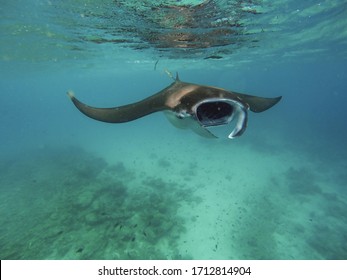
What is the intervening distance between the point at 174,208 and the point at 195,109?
9.54 meters

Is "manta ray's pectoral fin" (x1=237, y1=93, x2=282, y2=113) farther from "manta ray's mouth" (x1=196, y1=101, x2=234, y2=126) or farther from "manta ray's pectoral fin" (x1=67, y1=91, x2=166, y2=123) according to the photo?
"manta ray's pectoral fin" (x1=67, y1=91, x2=166, y2=123)

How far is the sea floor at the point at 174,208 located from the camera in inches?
394

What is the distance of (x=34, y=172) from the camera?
66.2 ft

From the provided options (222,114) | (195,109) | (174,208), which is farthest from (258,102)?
(174,208)

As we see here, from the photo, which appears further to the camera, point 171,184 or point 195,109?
point 171,184

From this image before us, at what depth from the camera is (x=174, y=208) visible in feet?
42.6

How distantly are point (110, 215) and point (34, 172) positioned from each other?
11768 mm

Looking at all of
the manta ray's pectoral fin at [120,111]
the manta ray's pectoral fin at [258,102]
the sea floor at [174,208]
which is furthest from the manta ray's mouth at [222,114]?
the sea floor at [174,208]

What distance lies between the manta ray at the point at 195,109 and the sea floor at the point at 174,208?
6.26 metres

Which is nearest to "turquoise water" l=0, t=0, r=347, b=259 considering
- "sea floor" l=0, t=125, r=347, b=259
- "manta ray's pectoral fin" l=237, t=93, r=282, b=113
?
"sea floor" l=0, t=125, r=347, b=259

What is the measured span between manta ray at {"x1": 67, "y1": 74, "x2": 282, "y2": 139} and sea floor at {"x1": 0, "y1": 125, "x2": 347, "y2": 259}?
6.26 m

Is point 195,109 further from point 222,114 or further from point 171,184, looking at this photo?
point 171,184

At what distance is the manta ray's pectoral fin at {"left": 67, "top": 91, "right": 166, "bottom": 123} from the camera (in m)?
5.31
